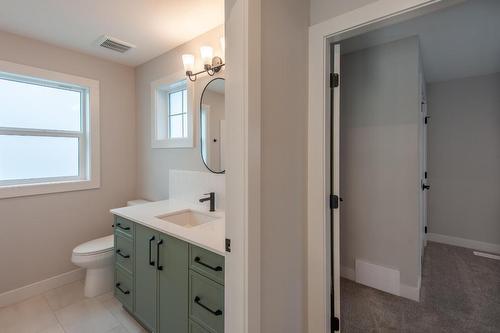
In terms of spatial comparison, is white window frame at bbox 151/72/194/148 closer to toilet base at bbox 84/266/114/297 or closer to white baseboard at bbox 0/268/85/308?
toilet base at bbox 84/266/114/297

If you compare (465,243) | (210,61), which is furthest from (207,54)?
(465,243)

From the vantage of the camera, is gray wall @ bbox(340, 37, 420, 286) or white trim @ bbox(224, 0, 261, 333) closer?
white trim @ bbox(224, 0, 261, 333)

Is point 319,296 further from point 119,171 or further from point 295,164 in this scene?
point 119,171

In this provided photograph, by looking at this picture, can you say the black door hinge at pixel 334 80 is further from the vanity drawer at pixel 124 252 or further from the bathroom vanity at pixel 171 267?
the vanity drawer at pixel 124 252

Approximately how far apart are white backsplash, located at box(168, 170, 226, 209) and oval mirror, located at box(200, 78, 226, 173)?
97 mm

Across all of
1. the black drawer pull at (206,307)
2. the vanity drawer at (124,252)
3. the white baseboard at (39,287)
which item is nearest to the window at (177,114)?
the vanity drawer at (124,252)

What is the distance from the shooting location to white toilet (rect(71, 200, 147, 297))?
84.4 inches

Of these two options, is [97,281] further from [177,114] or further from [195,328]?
[177,114]

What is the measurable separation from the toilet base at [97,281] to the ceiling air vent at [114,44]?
2186 mm

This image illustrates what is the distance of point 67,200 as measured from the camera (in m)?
2.54

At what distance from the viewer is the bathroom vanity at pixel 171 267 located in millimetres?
1297

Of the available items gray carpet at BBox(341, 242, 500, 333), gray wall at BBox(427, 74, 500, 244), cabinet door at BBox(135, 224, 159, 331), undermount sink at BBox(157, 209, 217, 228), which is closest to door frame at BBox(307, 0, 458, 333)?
gray carpet at BBox(341, 242, 500, 333)

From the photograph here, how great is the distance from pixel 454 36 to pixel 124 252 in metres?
3.46

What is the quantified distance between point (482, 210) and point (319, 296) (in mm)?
3394
